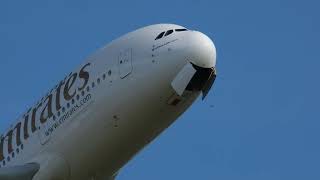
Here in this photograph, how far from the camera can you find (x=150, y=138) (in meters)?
35.3

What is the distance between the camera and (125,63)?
35062 mm

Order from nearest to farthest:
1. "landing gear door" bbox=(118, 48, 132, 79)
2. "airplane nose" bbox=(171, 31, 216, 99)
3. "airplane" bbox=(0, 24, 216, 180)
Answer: "airplane nose" bbox=(171, 31, 216, 99) → "airplane" bbox=(0, 24, 216, 180) → "landing gear door" bbox=(118, 48, 132, 79)

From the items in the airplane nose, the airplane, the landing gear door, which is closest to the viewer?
the airplane nose

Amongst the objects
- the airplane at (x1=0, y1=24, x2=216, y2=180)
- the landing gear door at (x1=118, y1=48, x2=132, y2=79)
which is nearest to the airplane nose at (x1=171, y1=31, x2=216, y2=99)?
the airplane at (x1=0, y1=24, x2=216, y2=180)

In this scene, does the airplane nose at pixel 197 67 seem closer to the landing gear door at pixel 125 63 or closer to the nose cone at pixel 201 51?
the nose cone at pixel 201 51

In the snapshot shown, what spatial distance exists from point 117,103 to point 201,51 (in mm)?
3880

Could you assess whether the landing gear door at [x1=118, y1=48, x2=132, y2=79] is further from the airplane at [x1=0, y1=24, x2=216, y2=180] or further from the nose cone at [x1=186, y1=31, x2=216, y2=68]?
the nose cone at [x1=186, y1=31, x2=216, y2=68]

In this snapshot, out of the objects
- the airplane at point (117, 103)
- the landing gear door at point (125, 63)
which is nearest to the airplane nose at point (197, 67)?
the airplane at point (117, 103)

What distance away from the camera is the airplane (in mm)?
33656

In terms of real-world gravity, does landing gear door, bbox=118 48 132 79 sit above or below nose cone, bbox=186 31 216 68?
below

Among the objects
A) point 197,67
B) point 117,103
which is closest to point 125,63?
point 117,103

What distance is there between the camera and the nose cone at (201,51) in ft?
109

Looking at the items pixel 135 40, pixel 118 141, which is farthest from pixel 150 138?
pixel 135 40

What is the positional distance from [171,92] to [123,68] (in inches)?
99.3
